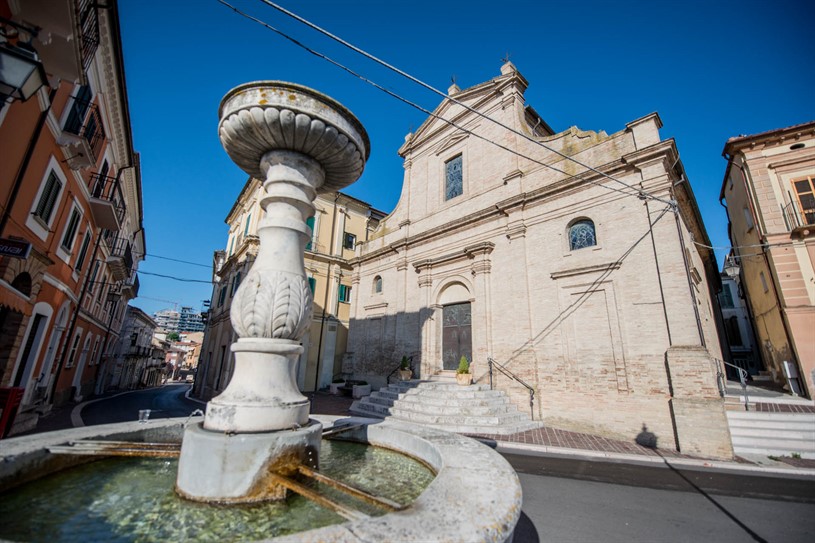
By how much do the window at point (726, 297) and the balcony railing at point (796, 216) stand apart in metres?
19.2

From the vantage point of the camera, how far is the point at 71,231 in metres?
9.82

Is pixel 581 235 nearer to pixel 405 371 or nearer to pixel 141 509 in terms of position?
pixel 405 371

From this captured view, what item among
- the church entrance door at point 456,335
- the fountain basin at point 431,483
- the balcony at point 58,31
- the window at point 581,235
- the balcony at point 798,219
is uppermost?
the balcony at point 798,219

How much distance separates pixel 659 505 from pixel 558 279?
6993mm

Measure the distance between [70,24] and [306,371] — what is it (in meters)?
15.4

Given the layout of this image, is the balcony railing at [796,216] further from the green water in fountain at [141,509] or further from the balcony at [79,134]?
the balcony at [79,134]

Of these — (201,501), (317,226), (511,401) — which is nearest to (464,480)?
A: (201,501)

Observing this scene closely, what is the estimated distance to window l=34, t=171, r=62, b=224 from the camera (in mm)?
7527

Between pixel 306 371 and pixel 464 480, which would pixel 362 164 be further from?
pixel 306 371

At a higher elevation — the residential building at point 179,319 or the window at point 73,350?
the residential building at point 179,319

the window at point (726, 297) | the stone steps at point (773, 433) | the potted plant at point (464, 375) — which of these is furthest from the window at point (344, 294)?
the window at point (726, 297)

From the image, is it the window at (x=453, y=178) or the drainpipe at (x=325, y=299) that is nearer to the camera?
the window at (x=453, y=178)

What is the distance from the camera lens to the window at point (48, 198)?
753 centimetres

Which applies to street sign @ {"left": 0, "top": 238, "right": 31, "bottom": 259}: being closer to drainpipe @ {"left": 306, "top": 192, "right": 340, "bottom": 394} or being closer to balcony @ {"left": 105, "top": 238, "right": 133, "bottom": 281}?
balcony @ {"left": 105, "top": 238, "right": 133, "bottom": 281}
